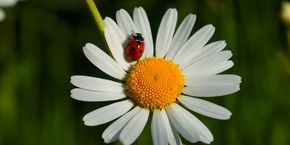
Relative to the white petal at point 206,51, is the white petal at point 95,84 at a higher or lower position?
higher

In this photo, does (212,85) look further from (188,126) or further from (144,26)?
(144,26)

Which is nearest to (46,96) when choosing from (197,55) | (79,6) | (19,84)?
(19,84)

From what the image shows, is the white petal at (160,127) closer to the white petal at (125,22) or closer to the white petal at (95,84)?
the white petal at (95,84)

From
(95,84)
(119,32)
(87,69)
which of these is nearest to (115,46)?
(119,32)

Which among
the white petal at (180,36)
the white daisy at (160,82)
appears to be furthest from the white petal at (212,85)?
the white petal at (180,36)

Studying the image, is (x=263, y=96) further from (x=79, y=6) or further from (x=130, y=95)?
(x=79, y=6)

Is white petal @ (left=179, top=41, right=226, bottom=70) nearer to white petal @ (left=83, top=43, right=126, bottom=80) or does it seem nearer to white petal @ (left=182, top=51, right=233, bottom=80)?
white petal @ (left=182, top=51, right=233, bottom=80)

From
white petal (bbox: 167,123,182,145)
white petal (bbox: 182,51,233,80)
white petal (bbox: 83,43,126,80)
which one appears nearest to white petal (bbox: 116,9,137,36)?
white petal (bbox: 83,43,126,80)
